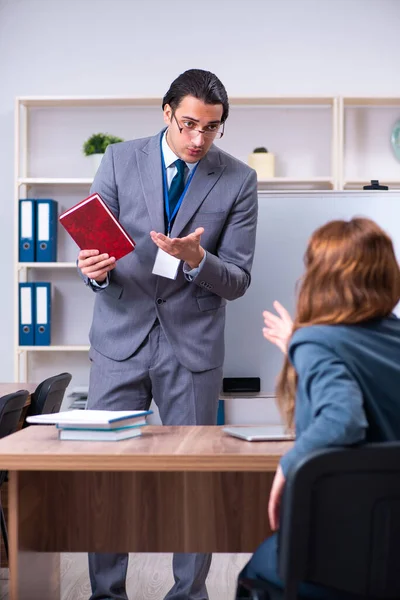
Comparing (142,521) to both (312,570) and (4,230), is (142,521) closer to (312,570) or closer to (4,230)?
(312,570)

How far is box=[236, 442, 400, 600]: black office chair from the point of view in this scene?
122cm

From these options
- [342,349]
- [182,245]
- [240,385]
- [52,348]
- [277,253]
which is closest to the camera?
[342,349]

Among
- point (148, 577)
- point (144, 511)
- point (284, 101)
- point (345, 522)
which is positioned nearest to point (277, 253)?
point (284, 101)

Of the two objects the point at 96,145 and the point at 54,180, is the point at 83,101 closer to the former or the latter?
the point at 96,145

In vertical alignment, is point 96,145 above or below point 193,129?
above

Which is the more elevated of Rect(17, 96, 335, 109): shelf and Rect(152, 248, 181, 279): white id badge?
Rect(17, 96, 335, 109): shelf

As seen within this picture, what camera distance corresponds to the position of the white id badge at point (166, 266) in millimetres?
2512

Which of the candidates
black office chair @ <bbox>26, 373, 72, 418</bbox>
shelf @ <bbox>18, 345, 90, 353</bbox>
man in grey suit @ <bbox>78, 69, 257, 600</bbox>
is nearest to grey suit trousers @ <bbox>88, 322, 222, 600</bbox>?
man in grey suit @ <bbox>78, 69, 257, 600</bbox>

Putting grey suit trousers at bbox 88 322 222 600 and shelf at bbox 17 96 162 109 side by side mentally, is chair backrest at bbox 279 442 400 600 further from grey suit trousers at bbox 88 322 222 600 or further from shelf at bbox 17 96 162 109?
shelf at bbox 17 96 162 109

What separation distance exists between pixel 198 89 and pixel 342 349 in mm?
1355

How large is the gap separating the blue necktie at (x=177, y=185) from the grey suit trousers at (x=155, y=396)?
42cm

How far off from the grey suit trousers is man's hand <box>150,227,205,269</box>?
0.98 feet

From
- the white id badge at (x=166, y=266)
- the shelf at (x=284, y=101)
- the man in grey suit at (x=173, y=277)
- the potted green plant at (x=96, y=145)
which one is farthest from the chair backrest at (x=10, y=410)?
the shelf at (x=284, y=101)

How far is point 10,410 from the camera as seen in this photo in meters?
2.61
